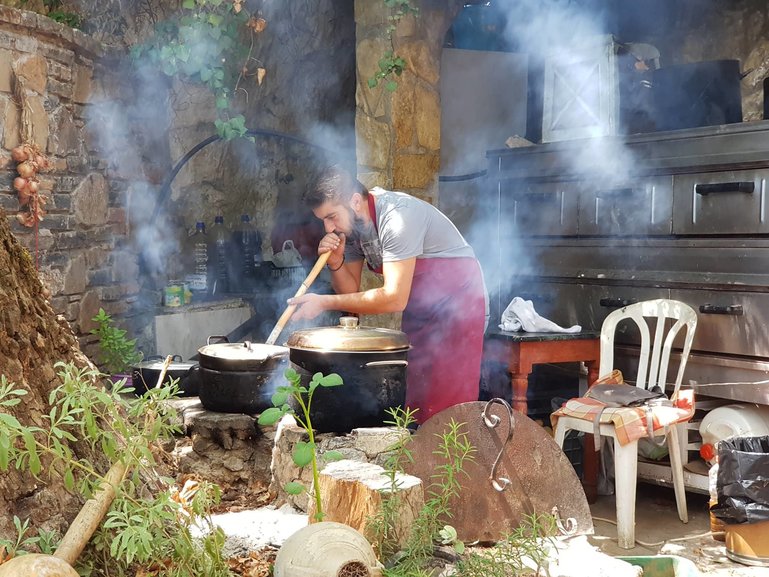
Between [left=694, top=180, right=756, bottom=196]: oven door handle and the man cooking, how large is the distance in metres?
1.46

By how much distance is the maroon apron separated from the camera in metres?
4.52

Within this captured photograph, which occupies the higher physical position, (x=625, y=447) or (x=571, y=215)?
(x=571, y=215)

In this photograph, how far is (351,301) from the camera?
4270mm

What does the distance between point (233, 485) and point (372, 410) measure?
1249 millimetres

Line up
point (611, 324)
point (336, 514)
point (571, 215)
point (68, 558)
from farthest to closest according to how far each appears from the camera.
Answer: point (571, 215) < point (611, 324) < point (336, 514) < point (68, 558)

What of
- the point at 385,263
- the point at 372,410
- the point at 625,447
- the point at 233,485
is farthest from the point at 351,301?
the point at 625,447

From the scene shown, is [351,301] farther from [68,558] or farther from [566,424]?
[68,558]

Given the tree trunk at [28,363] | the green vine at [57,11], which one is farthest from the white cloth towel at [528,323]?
the green vine at [57,11]

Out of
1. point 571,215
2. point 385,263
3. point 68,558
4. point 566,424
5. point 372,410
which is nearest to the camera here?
point 68,558

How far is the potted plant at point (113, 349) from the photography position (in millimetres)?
5391

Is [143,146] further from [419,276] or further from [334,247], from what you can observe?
[419,276]

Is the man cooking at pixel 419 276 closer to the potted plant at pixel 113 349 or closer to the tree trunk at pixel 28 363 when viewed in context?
the potted plant at pixel 113 349

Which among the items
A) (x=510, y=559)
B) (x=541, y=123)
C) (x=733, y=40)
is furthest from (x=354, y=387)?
(x=733, y=40)

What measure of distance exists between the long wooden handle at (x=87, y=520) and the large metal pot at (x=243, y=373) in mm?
2103
